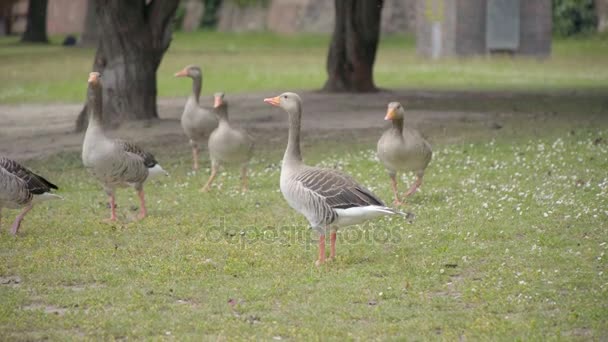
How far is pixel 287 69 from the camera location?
3519 cm

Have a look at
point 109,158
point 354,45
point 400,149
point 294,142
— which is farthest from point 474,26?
point 294,142

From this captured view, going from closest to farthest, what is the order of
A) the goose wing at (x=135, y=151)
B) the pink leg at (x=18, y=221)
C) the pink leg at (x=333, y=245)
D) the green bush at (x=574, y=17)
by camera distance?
the pink leg at (x=333, y=245) < the pink leg at (x=18, y=221) < the goose wing at (x=135, y=151) < the green bush at (x=574, y=17)

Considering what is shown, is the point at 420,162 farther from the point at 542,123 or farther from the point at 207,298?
the point at 542,123

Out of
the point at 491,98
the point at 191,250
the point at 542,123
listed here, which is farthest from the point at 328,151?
the point at 491,98

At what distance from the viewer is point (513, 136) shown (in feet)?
57.7

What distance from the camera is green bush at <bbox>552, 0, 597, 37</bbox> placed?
47.6 m

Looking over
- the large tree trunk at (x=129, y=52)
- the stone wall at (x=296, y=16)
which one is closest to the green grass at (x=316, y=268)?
the large tree trunk at (x=129, y=52)

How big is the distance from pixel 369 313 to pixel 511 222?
11.7ft

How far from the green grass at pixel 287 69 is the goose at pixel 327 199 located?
1886cm

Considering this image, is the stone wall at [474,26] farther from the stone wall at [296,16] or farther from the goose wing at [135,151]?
the goose wing at [135,151]

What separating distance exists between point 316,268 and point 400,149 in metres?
3.26

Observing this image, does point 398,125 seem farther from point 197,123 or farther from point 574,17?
point 574,17

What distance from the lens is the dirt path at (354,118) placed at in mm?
18500

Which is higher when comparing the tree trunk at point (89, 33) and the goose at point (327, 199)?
the goose at point (327, 199)
